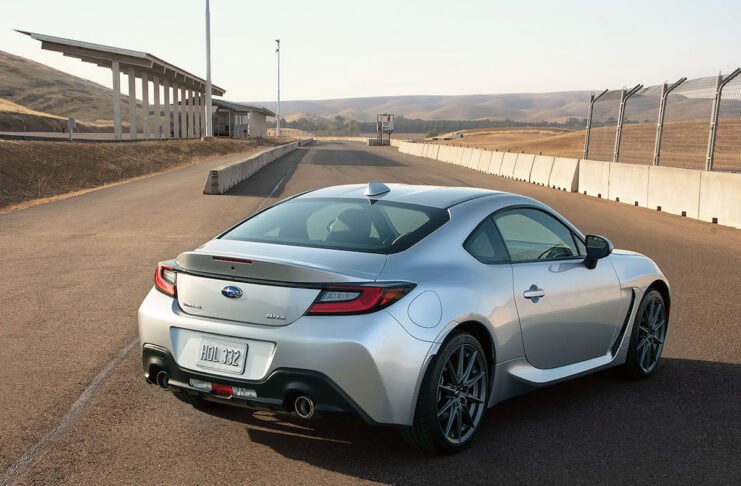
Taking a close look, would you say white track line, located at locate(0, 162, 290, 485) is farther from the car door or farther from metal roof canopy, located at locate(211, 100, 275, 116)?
metal roof canopy, located at locate(211, 100, 275, 116)

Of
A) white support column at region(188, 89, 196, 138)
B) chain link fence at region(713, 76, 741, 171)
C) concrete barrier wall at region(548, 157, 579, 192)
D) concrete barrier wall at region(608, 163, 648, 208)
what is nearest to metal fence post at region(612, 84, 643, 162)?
concrete barrier wall at region(608, 163, 648, 208)

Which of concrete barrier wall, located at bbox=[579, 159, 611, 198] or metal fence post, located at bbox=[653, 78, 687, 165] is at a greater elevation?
metal fence post, located at bbox=[653, 78, 687, 165]

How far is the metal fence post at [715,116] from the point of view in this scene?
1843cm

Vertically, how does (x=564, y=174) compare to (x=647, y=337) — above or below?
below

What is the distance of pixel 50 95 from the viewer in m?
150

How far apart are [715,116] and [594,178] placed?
667cm

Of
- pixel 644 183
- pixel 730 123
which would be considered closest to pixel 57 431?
pixel 730 123

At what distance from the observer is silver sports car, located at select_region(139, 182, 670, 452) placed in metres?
4.08

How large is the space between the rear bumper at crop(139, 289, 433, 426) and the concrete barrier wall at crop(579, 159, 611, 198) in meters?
21.3

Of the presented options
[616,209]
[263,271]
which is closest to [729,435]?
[263,271]

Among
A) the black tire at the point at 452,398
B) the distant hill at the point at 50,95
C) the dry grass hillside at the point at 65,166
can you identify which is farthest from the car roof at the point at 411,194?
the distant hill at the point at 50,95

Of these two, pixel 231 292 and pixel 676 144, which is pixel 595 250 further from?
pixel 676 144

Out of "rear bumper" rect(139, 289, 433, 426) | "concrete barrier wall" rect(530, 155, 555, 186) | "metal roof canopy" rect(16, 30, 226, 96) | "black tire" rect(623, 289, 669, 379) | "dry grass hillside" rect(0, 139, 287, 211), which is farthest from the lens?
"metal roof canopy" rect(16, 30, 226, 96)

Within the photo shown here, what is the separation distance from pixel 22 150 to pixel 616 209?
69.9ft
